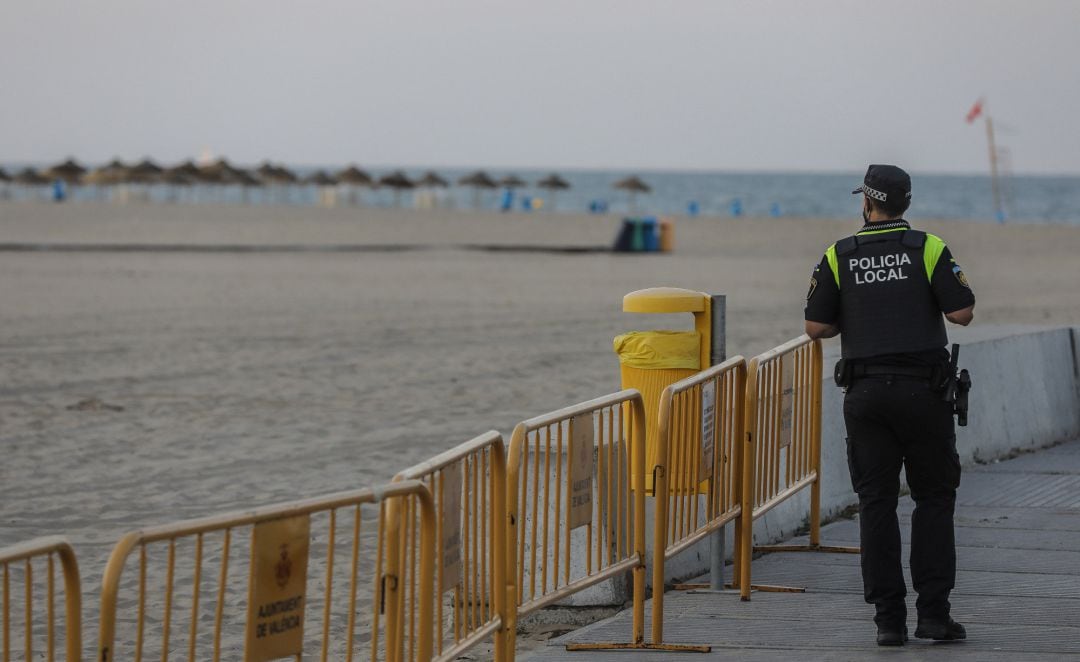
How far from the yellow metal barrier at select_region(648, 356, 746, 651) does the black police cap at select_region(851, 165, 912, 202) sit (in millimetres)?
1103

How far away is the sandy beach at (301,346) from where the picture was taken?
10258 millimetres

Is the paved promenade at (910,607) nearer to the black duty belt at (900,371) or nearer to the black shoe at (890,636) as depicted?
the black shoe at (890,636)

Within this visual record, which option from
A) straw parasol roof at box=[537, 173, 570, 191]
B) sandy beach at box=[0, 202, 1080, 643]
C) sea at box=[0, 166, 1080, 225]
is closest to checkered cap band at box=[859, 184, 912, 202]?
sandy beach at box=[0, 202, 1080, 643]

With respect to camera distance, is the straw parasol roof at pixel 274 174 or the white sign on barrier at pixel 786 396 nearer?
the white sign on barrier at pixel 786 396

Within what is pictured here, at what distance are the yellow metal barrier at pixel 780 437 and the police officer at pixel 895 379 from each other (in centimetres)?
87

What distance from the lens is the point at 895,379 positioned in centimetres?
550

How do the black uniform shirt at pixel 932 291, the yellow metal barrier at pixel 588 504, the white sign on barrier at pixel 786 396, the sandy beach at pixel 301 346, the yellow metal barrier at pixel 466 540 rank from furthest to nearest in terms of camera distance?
the sandy beach at pixel 301 346, the white sign on barrier at pixel 786 396, the black uniform shirt at pixel 932 291, the yellow metal barrier at pixel 588 504, the yellow metal barrier at pixel 466 540

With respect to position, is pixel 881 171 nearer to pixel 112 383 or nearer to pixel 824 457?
pixel 824 457

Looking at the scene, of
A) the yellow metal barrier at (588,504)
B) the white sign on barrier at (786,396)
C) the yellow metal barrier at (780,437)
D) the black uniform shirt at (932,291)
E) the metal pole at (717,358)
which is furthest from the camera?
the white sign on barrier at (786,396)

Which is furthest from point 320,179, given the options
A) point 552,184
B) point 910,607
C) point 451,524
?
point 451,524

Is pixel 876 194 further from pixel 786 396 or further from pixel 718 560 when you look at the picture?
pixel 718 560

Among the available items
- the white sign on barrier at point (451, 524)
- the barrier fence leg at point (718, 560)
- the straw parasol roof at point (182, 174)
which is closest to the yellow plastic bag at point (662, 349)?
the barrier fence leg at point (718, 560)

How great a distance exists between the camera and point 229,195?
423ft

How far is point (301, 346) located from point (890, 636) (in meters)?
13.6
